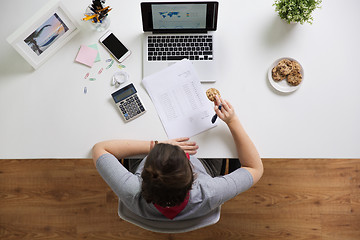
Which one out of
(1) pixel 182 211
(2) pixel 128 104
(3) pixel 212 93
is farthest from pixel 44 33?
(1) pixel 182 211

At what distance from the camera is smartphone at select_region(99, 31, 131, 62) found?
118 cm

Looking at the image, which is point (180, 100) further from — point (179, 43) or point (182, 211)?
point (182, 211)

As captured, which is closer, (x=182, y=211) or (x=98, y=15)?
(x=182, y=211)

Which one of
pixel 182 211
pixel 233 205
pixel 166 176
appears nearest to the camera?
pixel 166 176

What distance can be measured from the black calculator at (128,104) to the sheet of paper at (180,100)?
2.5 inches

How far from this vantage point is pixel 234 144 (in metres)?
1.14

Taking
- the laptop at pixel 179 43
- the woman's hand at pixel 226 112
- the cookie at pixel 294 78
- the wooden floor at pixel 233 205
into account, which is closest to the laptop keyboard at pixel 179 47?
the laptop at pixel 179 43

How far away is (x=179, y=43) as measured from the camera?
118 cm

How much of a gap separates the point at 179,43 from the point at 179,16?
4.3 inches

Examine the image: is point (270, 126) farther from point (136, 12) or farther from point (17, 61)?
point (17, 61)

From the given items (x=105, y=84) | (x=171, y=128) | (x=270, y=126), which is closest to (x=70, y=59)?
(x=105, y=84)

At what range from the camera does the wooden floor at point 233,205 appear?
1704mm

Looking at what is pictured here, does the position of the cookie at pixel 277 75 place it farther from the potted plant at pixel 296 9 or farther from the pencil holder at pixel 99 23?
the pencil holder at pixel 99 23

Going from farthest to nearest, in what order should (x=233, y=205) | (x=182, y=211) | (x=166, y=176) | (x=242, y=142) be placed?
(x=233, y=205)
(x=242, y=142)
(x=182, y=211)
(x=166, y=176)
